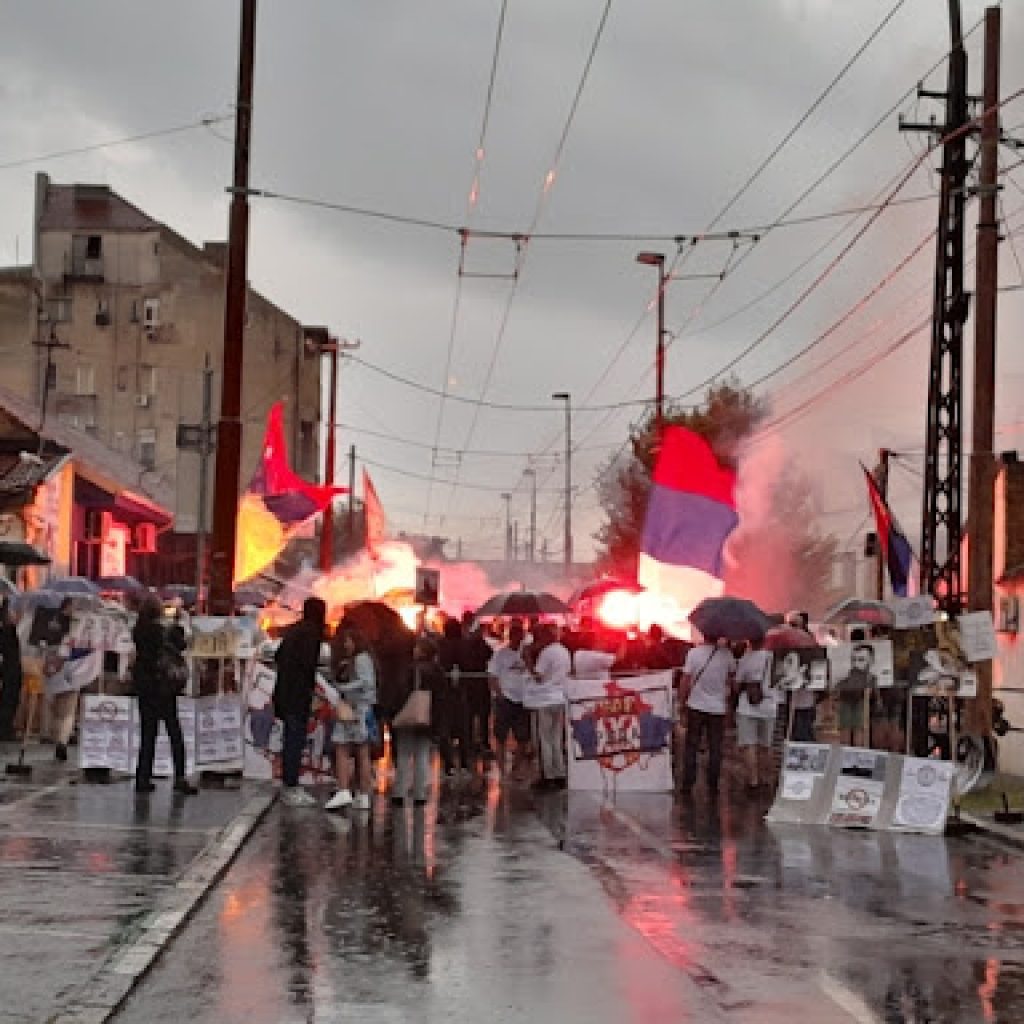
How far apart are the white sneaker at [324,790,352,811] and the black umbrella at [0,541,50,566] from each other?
7.04 metres

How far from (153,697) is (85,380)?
52.8 m

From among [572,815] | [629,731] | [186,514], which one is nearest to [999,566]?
[629,731]

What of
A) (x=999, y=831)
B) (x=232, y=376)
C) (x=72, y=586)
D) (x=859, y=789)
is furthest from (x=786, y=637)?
(x=72, y=586)

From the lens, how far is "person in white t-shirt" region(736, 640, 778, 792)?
19984mm

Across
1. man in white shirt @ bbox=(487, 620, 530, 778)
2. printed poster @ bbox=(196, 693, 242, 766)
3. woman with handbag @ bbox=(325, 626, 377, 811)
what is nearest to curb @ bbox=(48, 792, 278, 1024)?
woman with handbag @ bbox=(325, 626, 377, 811)

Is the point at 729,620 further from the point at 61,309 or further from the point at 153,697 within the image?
the point at 61,309

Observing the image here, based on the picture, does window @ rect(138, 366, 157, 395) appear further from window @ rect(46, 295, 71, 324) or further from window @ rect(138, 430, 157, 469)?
window @ rect(46, 295, 71, 324)

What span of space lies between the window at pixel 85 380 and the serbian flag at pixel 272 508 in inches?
1429

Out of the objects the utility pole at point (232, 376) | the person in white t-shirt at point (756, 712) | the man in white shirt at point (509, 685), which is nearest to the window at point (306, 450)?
the man in white shirt at point (509, 685)

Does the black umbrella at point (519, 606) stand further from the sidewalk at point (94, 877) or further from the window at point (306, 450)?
the window at point (306, 450)

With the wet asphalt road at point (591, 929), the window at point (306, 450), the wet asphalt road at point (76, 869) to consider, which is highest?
the window at point (306, 450)

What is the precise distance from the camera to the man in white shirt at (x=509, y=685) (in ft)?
73.7

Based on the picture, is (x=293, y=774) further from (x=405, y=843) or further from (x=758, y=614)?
(x=758, y=614)

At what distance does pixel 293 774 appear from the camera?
16.5 metres
